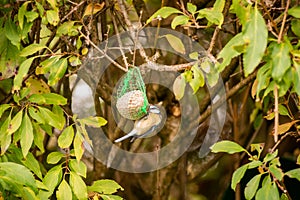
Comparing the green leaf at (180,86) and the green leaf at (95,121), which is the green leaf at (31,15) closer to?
the green leaf at (95,121)

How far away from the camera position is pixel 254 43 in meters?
1.19

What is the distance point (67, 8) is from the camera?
6.50 feet

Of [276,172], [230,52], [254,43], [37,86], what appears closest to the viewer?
[254,43]

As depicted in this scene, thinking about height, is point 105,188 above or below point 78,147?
below

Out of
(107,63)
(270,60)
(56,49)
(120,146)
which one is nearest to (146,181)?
(120,146)

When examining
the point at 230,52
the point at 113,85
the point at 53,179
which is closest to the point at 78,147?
the point at 53,179

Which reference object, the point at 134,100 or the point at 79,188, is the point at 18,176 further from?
the point at 134,100

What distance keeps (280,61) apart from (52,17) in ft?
2.29

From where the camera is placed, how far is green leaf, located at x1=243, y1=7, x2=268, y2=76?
1188 millimetres

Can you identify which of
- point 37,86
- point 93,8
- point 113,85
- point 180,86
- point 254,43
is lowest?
point 113,85

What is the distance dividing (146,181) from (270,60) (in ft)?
5.73

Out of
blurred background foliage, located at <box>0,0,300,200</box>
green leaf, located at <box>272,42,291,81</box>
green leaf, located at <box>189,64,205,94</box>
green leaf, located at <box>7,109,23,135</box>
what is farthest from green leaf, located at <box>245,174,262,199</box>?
green leaf, located at <box>7,109,23,135</box>

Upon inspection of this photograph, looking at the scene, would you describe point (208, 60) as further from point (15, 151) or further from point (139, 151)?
point (139, 151)

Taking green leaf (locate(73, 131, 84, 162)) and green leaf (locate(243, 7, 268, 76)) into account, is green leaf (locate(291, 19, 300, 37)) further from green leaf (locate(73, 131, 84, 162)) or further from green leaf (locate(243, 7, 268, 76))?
green leaf (locate(73, 131, 84, 162))
